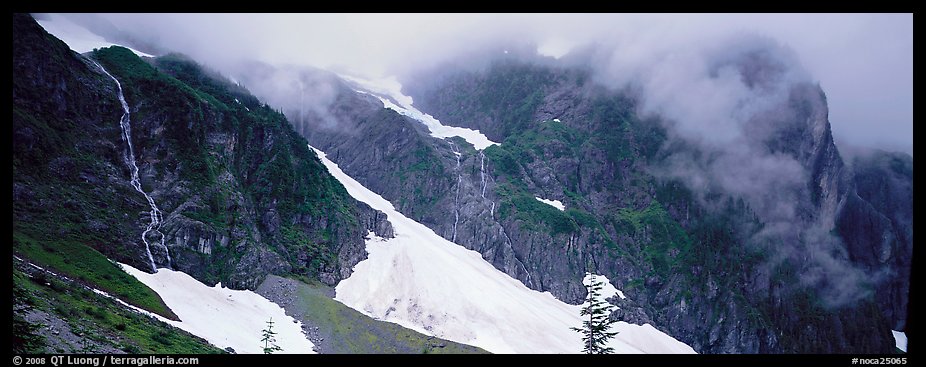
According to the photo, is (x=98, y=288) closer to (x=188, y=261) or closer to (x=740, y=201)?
(x=188, y=261)

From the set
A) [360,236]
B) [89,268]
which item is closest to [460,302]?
[360,236]

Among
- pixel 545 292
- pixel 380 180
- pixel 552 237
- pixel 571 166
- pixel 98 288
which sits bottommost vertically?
pixel 98 288

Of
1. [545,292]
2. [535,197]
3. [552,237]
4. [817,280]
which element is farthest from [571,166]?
[817,280]

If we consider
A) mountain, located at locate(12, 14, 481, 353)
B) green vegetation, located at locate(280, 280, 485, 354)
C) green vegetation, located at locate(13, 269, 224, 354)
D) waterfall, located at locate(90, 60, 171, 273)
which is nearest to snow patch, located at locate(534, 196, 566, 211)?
mountain, located at locate(12, 14, 481, 353)

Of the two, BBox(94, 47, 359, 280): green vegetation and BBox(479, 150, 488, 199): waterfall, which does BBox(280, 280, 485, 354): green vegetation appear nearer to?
BBox(94, 47, 359, 280): green vegetation

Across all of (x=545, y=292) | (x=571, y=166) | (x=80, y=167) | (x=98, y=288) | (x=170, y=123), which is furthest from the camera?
(x=571, y=166)

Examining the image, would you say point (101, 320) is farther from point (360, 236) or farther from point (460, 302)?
point (360, 236)

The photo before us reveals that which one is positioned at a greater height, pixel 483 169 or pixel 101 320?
pixel 483 169
